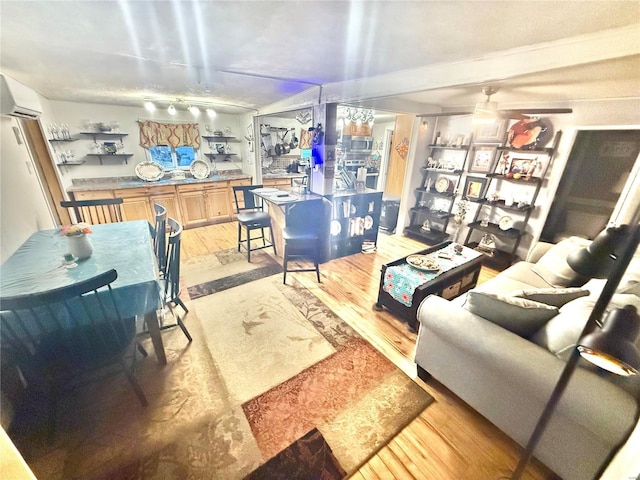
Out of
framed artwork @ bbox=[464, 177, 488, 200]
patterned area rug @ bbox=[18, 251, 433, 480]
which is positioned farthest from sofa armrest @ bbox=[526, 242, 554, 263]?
patterned area rug @ bbox=[18, 251, 433, 480]

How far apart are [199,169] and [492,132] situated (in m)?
5.22

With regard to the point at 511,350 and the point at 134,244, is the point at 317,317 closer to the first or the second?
Result: the point at 511,350

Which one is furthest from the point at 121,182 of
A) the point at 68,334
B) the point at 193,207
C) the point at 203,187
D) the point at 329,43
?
the point at 329,43

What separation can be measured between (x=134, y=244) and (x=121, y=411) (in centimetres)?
118

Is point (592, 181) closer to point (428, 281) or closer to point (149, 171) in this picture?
Result: point (428, 281)

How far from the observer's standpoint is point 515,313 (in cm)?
139

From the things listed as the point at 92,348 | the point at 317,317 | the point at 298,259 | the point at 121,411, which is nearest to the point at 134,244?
the point at 92,348

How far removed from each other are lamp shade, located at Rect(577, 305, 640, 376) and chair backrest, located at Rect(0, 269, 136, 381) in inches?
72.2

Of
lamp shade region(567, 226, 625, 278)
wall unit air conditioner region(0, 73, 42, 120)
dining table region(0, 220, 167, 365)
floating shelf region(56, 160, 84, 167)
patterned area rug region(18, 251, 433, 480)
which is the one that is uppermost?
wall unit air conditioner region(0, 73, 42, 120)

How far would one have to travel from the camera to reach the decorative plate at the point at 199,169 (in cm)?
501

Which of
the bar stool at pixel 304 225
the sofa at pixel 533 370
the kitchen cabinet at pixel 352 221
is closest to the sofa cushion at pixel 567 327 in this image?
the sofa at pixel 533 370

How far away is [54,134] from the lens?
3.62 metres

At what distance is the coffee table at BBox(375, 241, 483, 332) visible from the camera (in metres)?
2.20

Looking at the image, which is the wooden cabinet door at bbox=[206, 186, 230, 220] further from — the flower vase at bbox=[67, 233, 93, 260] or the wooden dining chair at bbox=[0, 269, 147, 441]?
the wooden dining chair at bbox=[0, 269, 147, 441]
